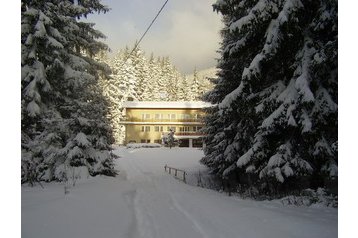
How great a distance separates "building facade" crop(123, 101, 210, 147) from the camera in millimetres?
64812

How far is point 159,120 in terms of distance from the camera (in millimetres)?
65250

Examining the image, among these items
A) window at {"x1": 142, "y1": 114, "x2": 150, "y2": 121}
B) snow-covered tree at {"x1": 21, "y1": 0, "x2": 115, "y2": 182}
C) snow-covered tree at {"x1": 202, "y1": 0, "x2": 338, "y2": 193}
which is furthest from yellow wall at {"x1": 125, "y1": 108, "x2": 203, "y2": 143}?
snow-covered tree at {"x1": 202, "y1": 0, "x2": 338, "y2": 193}

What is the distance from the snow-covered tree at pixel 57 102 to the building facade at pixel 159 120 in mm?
46727

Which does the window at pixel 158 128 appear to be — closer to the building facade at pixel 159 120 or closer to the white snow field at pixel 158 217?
the building facade at pixel 159 120

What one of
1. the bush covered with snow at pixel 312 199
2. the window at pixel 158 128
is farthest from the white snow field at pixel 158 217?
the window at pixel 158 128

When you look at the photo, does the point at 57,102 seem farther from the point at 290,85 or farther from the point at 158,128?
the point at 158,128

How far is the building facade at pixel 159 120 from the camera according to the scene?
6481cm

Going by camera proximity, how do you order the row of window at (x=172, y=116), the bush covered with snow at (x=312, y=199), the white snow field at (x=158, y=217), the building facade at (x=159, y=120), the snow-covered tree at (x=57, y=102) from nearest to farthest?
the white snow field at (x=158, y=217) → the bush covered with snow at (x=312, y=199) → the snow-covered tree at (x=57, y=102) → the building facade at (x=159, y=120) → the row of window at (x=172, y=116)

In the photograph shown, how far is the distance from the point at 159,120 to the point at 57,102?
48341mm

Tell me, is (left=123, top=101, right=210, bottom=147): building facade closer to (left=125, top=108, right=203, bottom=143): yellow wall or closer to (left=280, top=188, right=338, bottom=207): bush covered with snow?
(left=125, top=108, right=203, bottom=143): yellow wall

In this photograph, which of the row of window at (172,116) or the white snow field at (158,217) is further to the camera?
the row of window at (172,116)

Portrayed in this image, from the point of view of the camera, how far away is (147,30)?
14312mm

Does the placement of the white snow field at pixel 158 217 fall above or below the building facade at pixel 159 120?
below

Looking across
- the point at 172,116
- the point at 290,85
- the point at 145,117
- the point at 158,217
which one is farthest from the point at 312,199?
the point at 145,117
